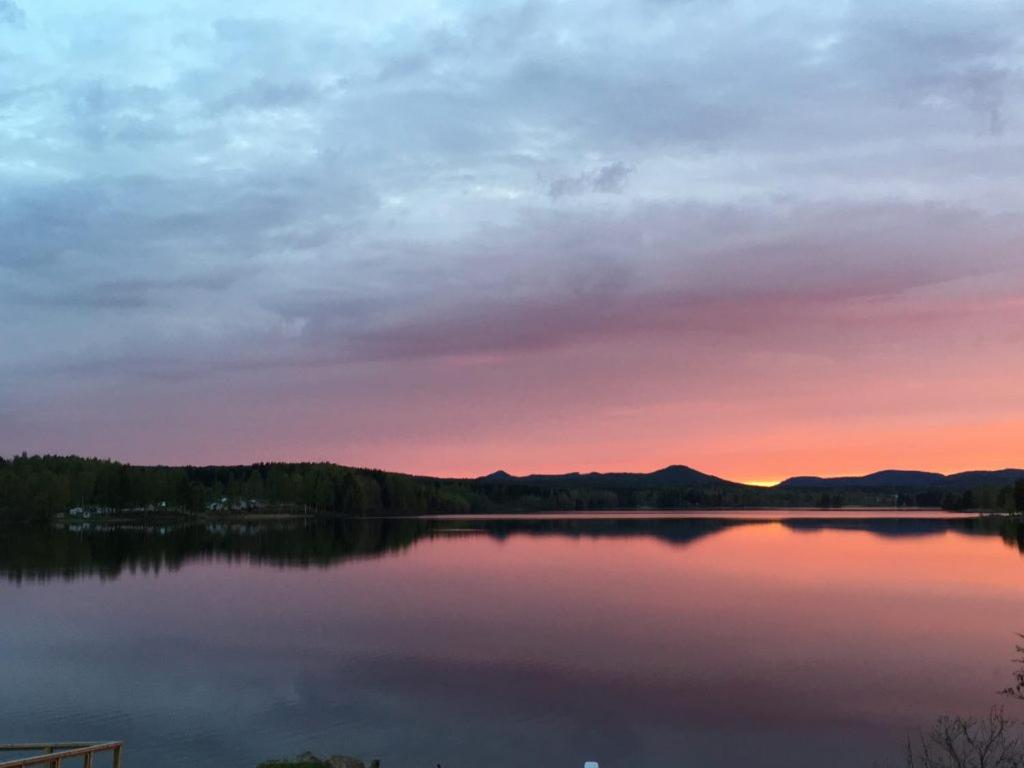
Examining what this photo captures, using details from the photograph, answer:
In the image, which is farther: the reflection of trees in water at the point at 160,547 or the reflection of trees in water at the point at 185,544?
the reflection of trees in water at the point at 185,544

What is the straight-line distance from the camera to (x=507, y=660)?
109ft

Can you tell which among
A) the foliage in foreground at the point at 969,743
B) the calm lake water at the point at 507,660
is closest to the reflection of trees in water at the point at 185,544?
the calm lake water at the point at 507,660

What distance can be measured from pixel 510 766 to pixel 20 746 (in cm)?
1078

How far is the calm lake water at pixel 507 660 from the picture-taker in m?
23.4

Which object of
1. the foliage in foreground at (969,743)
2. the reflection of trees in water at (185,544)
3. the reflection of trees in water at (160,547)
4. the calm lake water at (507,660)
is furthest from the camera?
the reflection of trees in water at (185,544)

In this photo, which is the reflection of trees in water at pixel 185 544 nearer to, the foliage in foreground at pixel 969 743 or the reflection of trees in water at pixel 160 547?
the reflection of trees in water at pixel 160 547

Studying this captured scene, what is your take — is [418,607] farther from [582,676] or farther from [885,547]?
[885,547]

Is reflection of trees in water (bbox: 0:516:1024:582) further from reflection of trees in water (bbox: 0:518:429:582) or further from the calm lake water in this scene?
the calm lake water

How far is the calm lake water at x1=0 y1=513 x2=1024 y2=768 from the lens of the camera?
2341cm

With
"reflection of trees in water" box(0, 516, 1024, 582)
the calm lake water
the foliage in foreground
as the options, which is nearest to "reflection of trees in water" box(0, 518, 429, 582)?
"reflection of trees in water" box(0, 516, 1024, 582)

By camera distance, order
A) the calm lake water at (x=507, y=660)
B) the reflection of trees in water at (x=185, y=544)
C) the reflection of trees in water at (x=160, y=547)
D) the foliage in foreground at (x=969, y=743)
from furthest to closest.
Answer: the reflection of trees in water at (x=185, y=544) < the reflection of trees in water at (x=160, y=547) < the calm lake water at (x=507, y=660) < the foliage in foreground at (x=969, y=743)

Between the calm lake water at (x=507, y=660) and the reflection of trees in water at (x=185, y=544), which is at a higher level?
the calm lake water at (x=507, y=660)

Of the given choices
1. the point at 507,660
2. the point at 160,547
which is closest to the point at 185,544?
the point at 160,547

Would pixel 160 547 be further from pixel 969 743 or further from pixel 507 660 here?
pixel 969 743
